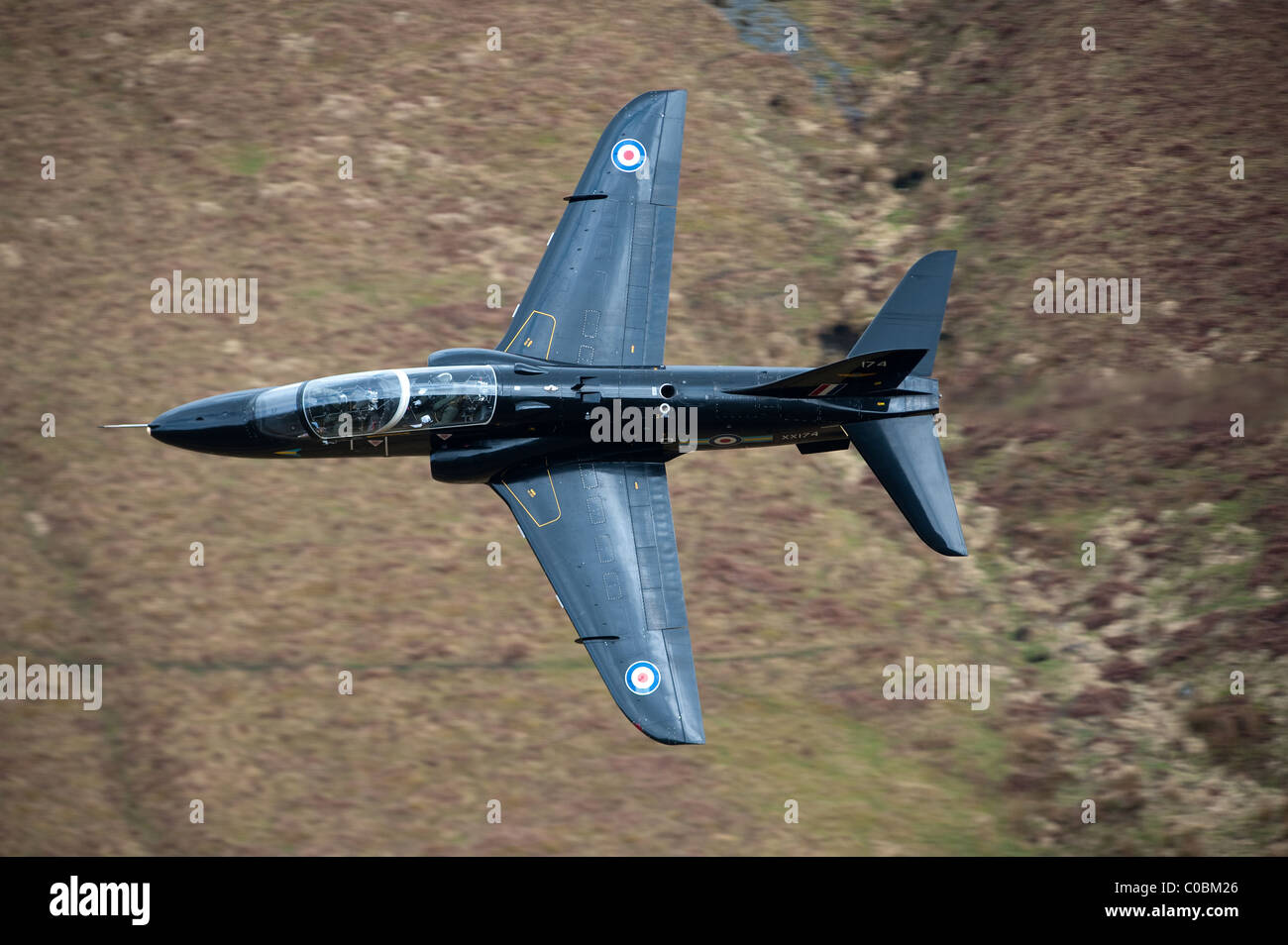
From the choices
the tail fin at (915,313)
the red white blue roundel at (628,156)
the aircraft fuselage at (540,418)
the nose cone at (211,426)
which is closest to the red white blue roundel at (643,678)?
the aircraft fuselage at (540,418)

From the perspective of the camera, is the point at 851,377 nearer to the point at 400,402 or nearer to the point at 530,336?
the point at 530,336

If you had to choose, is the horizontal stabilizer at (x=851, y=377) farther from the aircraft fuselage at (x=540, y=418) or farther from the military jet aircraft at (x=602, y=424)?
the aircraft fuselage at (x=540, y=418)

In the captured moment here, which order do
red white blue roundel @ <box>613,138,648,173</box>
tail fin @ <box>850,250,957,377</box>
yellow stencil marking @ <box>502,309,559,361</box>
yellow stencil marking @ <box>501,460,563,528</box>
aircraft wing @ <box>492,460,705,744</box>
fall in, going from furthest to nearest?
1. red white blue roundel @ <box>613,138,648,173</box>
2. yellow stencil marking @ <box>502,309,559,361</box>
3. tail fin @ <box>850,250,957,377</box>
4. yellow stencil marking @ <box>501,460,563,528</box>
5. aircraft wing @ <box>492,460,705,744</box>

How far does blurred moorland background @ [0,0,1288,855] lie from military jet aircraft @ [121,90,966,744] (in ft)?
13.3

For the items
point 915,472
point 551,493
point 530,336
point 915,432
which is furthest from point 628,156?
point 915,472

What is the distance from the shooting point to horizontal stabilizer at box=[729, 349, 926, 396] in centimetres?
2219

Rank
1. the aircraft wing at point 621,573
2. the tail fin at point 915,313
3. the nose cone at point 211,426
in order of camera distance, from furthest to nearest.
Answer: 1. the tail fin at point 915,313
2. the nose cone at point 211,426
3. the aircraft wing at point 621,573

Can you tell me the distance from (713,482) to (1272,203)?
15831 millimetres

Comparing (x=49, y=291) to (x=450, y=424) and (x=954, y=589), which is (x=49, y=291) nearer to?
(x=450, y=424)

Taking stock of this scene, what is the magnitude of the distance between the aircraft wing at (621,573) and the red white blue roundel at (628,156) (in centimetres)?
617

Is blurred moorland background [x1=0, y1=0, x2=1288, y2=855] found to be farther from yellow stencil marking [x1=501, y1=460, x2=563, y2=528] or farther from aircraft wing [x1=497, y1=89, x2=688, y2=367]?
aircraft wing [x1=497, y1=89, x2=688, y2=367]

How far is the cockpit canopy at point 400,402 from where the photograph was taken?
2225 centimetres

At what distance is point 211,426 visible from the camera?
22.8m

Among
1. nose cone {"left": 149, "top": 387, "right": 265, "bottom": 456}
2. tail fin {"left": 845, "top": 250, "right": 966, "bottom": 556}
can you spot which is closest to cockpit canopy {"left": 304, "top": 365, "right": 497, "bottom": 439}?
nose cone {"left": 149, "top": 387, "right": 265, "bottom": 456}
